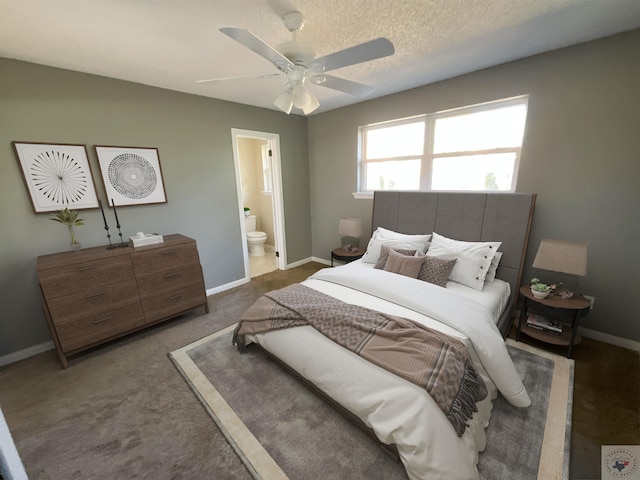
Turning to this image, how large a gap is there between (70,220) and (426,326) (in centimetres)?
303

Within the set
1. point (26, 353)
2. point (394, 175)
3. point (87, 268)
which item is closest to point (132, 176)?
point (87, 268)

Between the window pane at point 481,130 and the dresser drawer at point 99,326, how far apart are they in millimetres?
3648

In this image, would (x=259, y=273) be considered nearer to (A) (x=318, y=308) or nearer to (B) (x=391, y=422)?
(A) (x=318, y=308)

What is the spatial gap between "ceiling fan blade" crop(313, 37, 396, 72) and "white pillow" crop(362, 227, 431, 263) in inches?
70.3

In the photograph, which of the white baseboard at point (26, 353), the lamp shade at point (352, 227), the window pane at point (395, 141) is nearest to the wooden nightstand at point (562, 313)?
the lamp shade at point (352, 227)

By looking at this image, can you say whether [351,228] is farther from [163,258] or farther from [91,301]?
[91,301]

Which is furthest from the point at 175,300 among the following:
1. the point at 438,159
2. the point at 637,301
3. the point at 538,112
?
the point at 637,301

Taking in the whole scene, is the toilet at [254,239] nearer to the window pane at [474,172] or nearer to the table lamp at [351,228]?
the table lamp at [351,228]

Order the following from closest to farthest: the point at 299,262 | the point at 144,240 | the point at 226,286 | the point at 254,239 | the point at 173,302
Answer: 1. the point at 144,240
2. the point at 173,302
3. the point at 226,286
4. the point at 299,262
5. the point at 254,239

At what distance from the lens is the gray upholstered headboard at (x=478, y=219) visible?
2.41 metres

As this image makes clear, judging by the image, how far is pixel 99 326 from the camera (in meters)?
2.24

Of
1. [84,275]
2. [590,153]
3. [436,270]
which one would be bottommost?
[436,270]

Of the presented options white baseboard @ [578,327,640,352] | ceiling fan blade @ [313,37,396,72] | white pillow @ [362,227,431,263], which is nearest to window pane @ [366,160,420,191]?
white pillow @ [362,227,431,263]

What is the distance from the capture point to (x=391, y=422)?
1.27 metres
